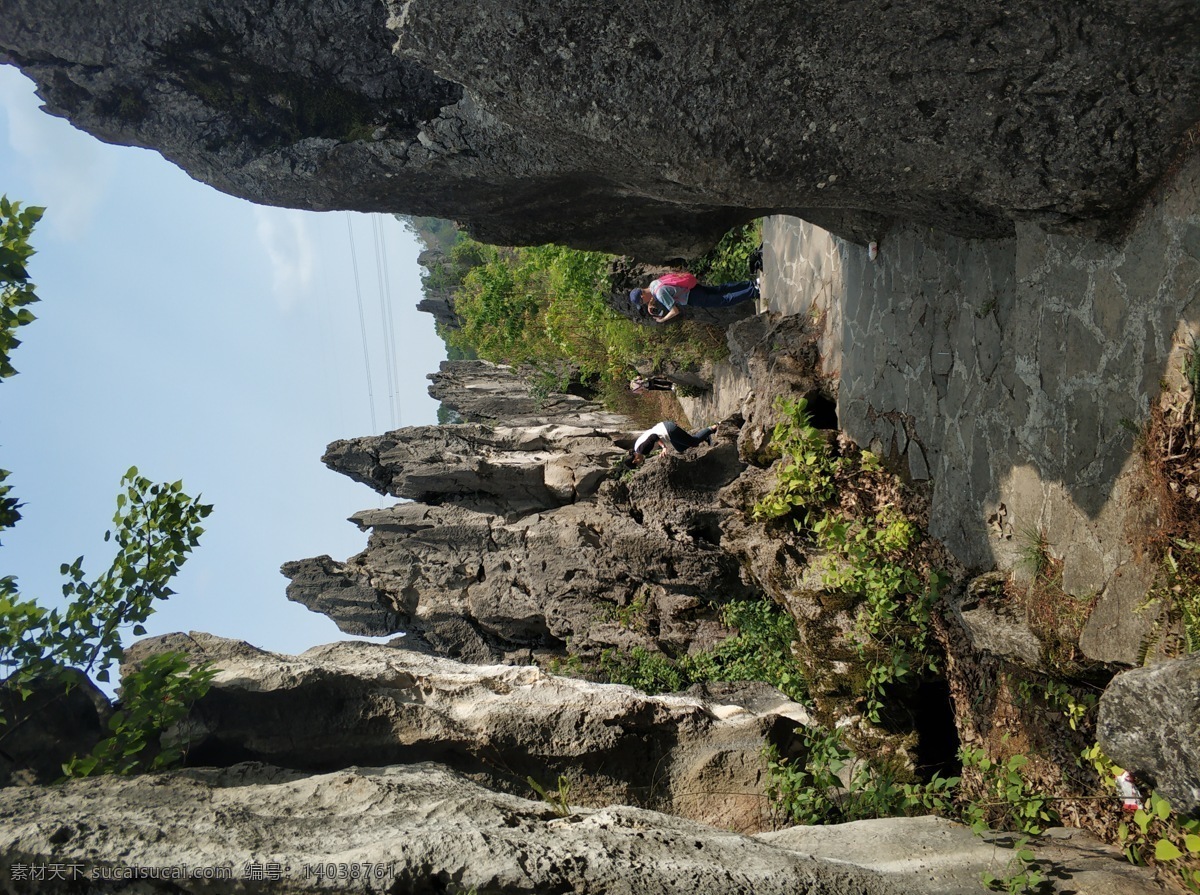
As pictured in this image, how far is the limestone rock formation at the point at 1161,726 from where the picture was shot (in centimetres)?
322

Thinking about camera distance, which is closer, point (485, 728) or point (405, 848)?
point (405, 848)

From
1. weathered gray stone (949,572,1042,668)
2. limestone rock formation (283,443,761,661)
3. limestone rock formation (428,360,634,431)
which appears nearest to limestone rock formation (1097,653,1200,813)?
weathered gray stone (949,572,1042,668)

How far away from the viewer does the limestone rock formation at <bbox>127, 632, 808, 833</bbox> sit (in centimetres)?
517

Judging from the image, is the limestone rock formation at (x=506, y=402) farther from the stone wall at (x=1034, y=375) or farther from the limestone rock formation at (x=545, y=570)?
the stone wall at (x=1034, y=375)

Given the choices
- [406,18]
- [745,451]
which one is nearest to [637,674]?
[745,451]

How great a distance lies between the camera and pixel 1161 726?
333 centimetres

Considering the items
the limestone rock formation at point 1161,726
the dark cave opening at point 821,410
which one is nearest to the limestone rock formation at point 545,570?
the dark cave opening at point 821,410

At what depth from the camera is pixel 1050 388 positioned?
15.8 feet

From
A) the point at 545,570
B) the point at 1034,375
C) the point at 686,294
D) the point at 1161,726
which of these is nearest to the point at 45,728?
the point at 1161,726

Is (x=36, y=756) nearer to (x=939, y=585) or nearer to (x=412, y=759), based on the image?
(x=412, y=759)

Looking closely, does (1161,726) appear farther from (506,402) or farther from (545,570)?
(506,402)

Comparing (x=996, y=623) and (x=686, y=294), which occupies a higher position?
(x=686, y=294)

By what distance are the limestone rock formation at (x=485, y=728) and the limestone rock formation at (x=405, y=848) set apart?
0.48 m

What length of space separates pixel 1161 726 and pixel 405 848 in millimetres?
3163
